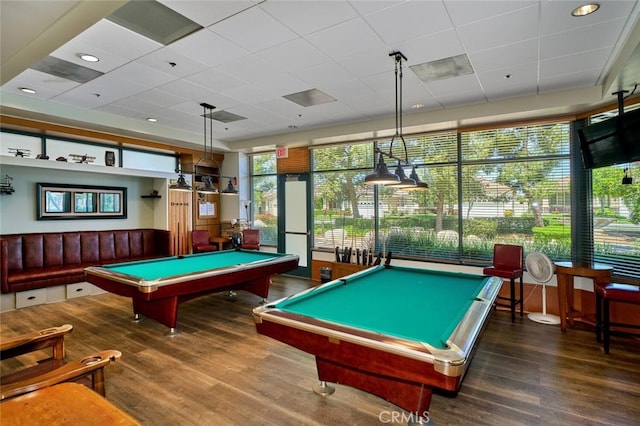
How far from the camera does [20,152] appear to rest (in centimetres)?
508

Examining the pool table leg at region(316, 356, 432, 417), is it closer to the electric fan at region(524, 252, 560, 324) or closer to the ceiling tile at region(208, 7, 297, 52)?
the ceiling tile at region(208, 7, 297, 52)

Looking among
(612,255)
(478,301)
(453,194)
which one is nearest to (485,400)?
(478,301)

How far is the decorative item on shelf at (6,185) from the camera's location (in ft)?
16.8

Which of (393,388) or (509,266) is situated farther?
(509,266)

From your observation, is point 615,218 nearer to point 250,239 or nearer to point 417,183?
point 417,183

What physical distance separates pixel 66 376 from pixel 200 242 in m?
5.50

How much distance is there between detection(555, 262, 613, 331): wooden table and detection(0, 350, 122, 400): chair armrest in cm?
472

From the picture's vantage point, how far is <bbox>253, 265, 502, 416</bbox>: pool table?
67.1 inches

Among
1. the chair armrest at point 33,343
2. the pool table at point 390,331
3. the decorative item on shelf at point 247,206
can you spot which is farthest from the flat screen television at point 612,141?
the decorative item on shelf at point 247,206

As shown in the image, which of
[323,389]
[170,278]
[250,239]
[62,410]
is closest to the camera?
[62,410]

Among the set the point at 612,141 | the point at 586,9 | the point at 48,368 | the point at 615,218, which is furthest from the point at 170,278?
the point at 615,218

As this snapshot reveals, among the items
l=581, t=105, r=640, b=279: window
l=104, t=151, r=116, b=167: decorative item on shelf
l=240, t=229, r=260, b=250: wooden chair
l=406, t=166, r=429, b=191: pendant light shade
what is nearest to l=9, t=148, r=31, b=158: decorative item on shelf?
l=104, t=151, r=116, b=167: decorative item on shelf

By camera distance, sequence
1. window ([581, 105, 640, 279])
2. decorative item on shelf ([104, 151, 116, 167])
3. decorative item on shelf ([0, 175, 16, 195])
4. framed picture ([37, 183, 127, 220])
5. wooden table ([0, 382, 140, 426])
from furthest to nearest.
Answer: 1. decorative item on shelf ([104, 151, 116, 167])
2. framed picture ([37, 183, 127, 220])
3. decorative item on shelf ([0, 175, 16, 195])
4. window ([581, 105, 640, 279])
5. wooden table ([0, 382, 140, 426])

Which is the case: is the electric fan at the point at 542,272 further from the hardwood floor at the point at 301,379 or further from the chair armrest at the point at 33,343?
the chair armrest at the point at 33,343
